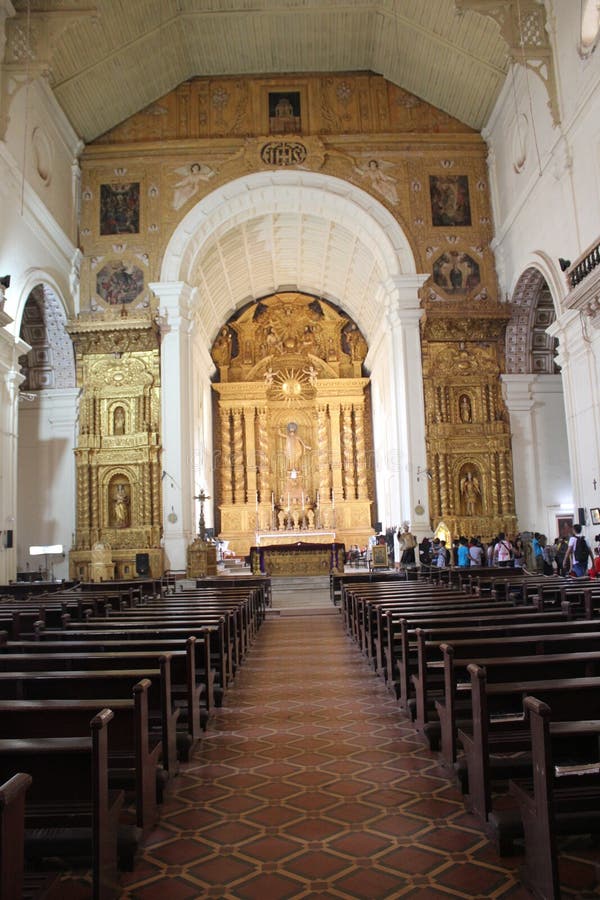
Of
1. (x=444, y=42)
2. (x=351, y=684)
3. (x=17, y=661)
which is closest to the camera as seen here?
(x=17, y=661)

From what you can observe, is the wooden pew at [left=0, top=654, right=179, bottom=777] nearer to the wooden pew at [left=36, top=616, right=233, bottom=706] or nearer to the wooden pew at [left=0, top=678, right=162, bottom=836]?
the wooden pew at [left=0, top=678, right=162, bottom=836]

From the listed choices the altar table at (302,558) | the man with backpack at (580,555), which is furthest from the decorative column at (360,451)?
the man with backpack at (580,555)

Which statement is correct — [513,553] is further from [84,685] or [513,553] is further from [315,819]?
[84,685]

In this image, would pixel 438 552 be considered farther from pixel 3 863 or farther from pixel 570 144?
pixel 3 863

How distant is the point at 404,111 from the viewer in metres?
22.5

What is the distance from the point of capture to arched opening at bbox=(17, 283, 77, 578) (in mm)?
21750

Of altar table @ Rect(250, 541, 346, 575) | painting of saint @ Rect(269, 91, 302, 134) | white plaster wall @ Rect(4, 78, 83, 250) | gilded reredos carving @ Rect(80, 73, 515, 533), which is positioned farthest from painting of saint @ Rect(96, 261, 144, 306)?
altar table @ Rect(250, 541, 346, 575)

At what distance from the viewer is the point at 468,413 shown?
22094mm

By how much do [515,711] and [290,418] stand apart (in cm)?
2823

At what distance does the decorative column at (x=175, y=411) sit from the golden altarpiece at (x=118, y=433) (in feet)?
0.86

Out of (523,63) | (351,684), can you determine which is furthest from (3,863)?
(523,63)

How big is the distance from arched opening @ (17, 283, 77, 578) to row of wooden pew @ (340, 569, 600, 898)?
1626 cm

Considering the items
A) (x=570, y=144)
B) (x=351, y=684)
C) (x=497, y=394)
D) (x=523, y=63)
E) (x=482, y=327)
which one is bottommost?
(x=351, y=684)

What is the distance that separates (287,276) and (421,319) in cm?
1014
